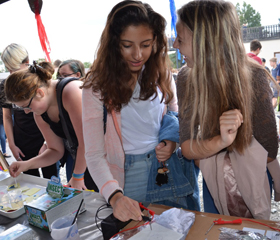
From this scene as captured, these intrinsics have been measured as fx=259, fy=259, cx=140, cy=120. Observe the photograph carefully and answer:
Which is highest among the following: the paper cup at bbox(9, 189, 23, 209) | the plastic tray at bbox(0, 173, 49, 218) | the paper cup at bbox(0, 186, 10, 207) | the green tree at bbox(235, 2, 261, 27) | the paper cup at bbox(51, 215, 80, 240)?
the green tree at bbox(235, 2, 261, 27)

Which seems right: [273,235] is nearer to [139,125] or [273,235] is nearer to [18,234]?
[139,125]

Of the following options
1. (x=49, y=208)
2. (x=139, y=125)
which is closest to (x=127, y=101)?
(x=139, y=125)

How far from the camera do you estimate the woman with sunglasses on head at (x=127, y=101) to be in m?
1.01

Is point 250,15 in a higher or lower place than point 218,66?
higher

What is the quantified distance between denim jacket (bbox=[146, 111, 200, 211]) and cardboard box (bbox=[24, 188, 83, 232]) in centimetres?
32

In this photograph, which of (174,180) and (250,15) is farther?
(250,15)

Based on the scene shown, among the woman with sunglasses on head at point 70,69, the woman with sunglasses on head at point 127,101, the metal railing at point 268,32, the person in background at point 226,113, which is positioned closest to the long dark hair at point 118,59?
the woman with sunglasses on head at point 127,101

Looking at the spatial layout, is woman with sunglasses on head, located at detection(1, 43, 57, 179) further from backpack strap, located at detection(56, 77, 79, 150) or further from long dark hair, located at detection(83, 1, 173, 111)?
long dark hair, located at detection(83, 1, 173, 111)

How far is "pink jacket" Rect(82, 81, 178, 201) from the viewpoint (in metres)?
0.98

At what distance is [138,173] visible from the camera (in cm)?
114

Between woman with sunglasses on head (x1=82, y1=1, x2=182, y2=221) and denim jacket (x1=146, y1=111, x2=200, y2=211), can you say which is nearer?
woman with sunglasses on head (x1=82, y1=1, x2=182, y2=221)

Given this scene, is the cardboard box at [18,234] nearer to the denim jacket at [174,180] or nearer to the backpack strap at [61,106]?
the denim jacket at [174,180]

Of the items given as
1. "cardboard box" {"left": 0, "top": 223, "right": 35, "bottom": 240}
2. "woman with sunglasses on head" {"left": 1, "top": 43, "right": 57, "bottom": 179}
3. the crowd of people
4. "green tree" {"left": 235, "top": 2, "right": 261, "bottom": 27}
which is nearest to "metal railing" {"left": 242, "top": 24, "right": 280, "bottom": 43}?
"woman with sunglasses on head" {"left": 1, "top": 43, "right": 57, "bottom": 179}

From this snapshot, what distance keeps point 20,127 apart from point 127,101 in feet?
5.12
